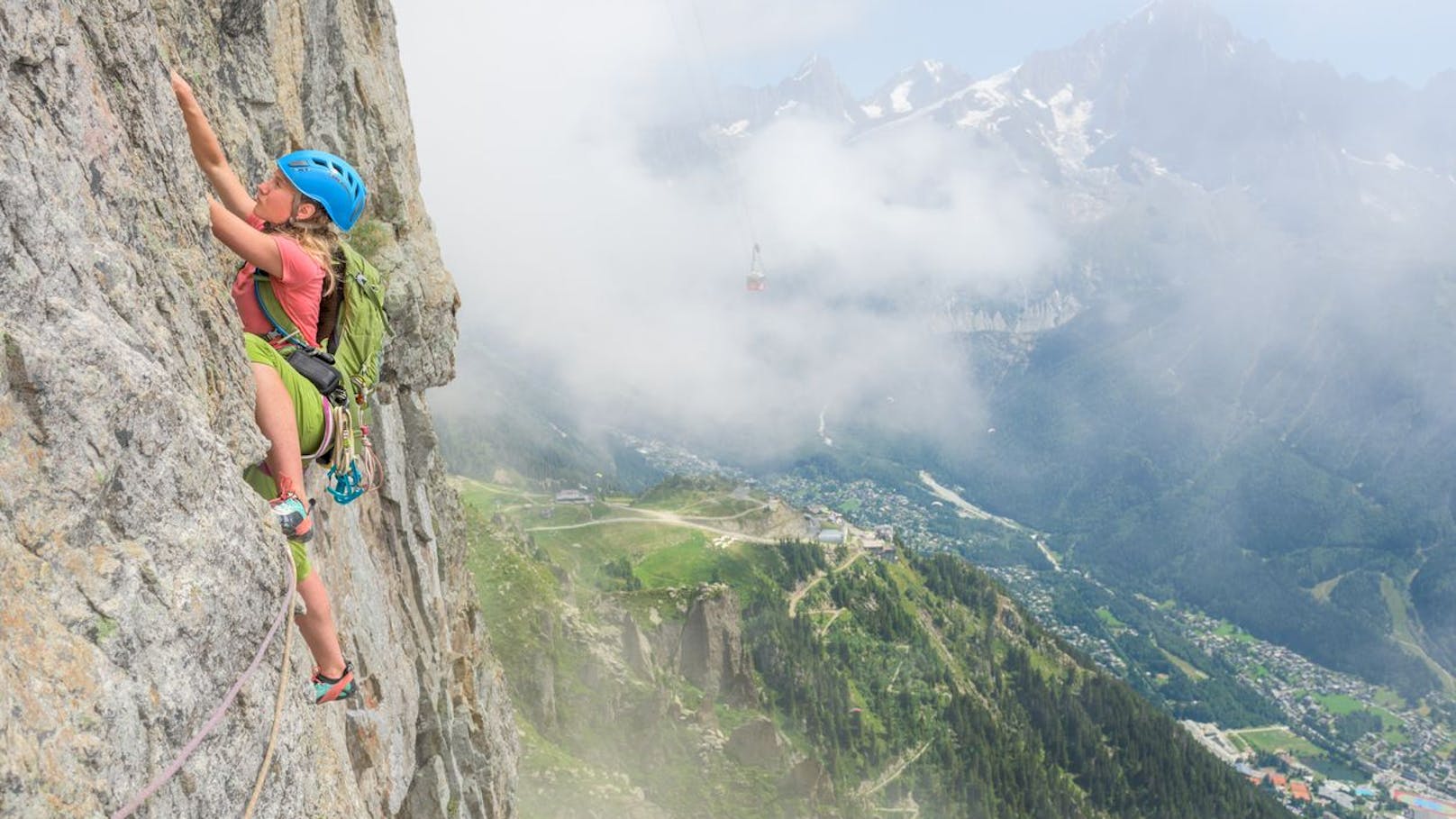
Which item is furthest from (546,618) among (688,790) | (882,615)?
(882,615)

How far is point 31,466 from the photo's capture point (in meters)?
5.07

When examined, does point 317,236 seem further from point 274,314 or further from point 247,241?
point 274,314

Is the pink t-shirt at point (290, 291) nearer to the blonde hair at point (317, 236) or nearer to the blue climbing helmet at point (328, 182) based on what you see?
the blonde hair at point (317, 236)

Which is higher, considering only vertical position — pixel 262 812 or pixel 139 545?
pixel 139 545

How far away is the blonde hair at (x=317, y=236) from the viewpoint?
859 centimetres

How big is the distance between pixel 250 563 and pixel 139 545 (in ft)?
3.56

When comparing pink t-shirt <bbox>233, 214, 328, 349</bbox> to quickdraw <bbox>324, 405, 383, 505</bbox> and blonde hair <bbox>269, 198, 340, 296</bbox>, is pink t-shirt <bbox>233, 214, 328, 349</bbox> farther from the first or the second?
quickdraw <bbox>324, 405, 383, 505</bbox>

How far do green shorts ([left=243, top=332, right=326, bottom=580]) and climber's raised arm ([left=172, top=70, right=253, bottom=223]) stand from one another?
1628 millimetres

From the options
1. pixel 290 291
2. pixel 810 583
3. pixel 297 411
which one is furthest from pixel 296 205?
pixel 810 583

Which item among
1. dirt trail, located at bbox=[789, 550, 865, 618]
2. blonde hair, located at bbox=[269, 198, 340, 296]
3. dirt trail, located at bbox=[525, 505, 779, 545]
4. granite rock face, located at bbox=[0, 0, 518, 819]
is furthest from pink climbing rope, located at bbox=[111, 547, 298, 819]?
dirt trail, located at bbox=[525, 505, 779, 545]

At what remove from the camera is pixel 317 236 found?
346 inches

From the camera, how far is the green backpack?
8.77 metres

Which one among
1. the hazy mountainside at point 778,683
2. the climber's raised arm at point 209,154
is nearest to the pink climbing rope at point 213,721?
the climber's raised arm at point 209,154

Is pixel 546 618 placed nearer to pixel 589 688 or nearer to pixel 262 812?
pixel 589 688
